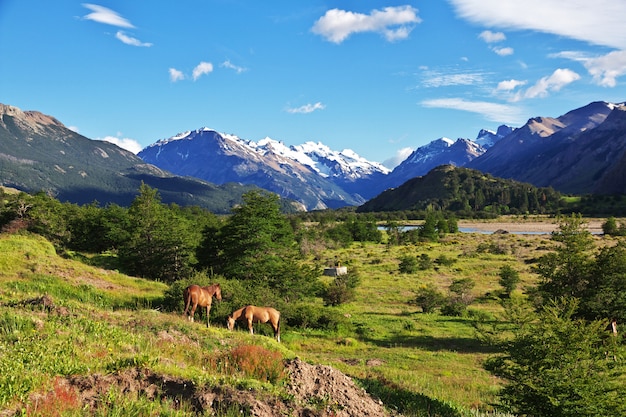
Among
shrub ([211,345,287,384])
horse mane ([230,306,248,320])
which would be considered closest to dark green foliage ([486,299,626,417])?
shrub ([211,345,287,384])

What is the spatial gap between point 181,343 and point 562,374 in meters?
10.6

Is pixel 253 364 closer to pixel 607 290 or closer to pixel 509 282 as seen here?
pixel 607 290

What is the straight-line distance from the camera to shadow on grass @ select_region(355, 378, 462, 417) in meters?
11.0

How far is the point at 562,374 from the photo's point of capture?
10508mm

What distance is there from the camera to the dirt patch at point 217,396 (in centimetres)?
764

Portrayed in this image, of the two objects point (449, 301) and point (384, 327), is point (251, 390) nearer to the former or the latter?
point (384, 327)

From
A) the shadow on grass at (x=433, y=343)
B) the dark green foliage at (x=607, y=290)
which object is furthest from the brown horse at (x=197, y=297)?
the dark green foliage at (x=607, y=290)

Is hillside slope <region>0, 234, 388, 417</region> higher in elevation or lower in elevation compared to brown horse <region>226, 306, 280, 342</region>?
higher

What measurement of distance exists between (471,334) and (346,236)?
71338 millimetres

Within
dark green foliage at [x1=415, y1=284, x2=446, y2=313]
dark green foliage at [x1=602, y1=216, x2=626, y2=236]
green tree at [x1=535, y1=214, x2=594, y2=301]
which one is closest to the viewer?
green tree at [x1=535, y1=214, x2=594, y2=301]

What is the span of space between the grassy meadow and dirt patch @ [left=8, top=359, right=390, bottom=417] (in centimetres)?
31

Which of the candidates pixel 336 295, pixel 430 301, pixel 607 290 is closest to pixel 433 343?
pixel 430 301

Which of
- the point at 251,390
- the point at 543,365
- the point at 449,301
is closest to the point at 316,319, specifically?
the point at 449,301

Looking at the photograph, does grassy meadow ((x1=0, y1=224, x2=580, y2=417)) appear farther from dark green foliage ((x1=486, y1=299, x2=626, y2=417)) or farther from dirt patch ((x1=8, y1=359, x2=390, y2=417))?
dark green foliage ((x1=486, y1=299, x2=626, y2=417))
